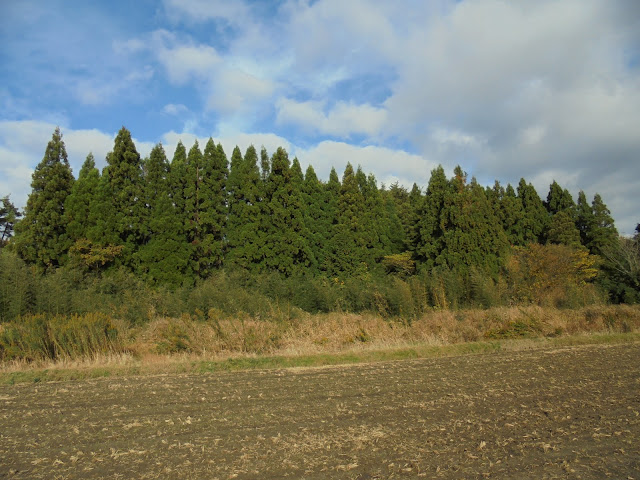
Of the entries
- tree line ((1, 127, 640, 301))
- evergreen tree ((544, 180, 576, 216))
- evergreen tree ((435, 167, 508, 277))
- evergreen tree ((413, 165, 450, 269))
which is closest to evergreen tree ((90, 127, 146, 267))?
tree line ((1, 127, 640, 301))

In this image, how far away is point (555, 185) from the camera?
1617 inches

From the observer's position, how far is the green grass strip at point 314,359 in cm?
1016

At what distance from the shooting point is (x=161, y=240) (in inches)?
1005

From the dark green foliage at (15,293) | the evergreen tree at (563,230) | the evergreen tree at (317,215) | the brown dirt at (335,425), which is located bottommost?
the brown dirt at (335,425)

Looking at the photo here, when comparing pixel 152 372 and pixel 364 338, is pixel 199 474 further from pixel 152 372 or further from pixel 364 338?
pixel 364 338

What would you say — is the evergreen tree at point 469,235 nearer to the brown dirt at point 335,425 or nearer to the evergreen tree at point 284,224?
the evergreen tree at point 284,224

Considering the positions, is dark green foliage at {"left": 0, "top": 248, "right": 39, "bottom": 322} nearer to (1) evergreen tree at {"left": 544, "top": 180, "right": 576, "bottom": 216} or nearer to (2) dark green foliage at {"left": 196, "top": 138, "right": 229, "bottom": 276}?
(2) dark green foliage at {"left": 196, "top": 138, "right": 229, "bottom": 276}

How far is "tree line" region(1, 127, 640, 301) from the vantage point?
25.2 metres

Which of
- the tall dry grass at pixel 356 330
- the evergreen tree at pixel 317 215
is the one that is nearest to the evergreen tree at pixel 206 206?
the evergreen tree at pixel 317 215

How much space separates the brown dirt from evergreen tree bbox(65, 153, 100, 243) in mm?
18060

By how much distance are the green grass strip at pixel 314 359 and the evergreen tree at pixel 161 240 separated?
1460cm

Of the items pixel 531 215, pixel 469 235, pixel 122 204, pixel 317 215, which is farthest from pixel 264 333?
pixel 531 215

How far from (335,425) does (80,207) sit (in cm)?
2424

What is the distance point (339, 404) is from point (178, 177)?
2327 cm
